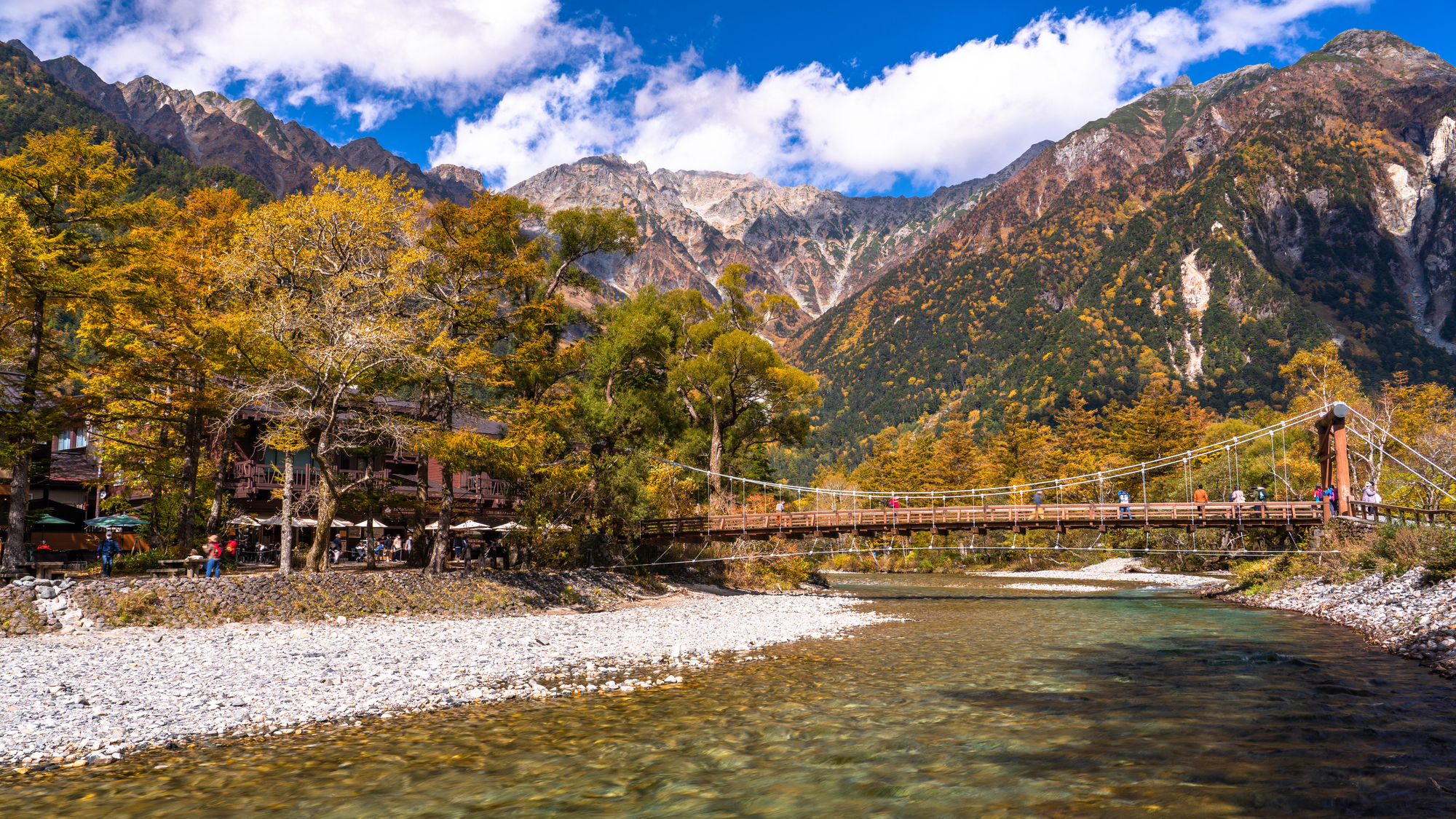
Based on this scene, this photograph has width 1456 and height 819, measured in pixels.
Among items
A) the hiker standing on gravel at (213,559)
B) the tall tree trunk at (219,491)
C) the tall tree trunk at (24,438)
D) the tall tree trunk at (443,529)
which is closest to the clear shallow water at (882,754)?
the hiker standing on gravel at (213,559)

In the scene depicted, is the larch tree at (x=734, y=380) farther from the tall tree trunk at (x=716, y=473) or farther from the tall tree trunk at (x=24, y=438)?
the tall tree trunk at (x=24, y=438)

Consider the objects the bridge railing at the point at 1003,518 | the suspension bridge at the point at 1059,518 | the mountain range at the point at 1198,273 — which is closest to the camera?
the suspension bridge at the point at 1059,518

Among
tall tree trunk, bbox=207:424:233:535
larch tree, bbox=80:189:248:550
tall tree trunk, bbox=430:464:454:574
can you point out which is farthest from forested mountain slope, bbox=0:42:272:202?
tall tree trunk, bbox=430:464:454:574

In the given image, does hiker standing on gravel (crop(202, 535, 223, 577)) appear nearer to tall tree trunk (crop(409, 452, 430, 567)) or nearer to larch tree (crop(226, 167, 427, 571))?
larch tree (crop(226, 167, 427, 571))

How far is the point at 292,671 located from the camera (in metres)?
11.8

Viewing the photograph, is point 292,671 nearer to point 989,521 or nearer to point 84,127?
point 989,521

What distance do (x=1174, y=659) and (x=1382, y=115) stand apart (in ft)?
688

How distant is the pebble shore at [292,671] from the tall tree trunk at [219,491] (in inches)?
336

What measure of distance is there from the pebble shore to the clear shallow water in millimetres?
880

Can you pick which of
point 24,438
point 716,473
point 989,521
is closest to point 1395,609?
Answer: point 989,521

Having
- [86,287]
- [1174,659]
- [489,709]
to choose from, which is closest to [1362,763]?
[1174,659]

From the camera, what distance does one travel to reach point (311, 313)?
19188mm

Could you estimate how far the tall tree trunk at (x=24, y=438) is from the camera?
16547 mm

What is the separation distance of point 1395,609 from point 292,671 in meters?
21.4
